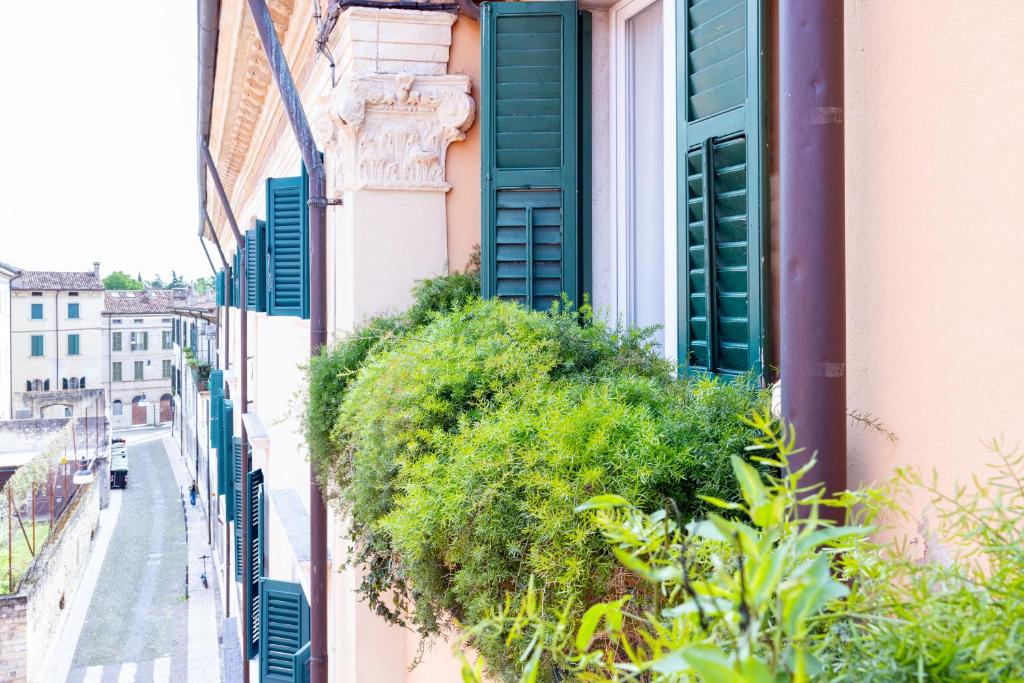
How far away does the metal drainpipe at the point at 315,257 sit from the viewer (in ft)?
17.2

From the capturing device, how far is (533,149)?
13.1ft

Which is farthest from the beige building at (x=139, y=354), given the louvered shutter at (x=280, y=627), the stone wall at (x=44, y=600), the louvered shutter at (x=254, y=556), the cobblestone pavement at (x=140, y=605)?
the louvered shutter at (x=280, y=627)

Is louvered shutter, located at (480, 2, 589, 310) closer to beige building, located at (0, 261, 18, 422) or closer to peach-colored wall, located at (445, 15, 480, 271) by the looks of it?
peach-colored wall, located at (445, 15, 480, 271)

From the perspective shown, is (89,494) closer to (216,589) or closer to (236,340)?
(216,589)

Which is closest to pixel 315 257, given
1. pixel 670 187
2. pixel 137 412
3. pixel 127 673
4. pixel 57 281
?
pixel 670 187

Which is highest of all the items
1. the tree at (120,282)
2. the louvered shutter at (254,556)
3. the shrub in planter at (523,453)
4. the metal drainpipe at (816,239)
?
the tree at (120,282)

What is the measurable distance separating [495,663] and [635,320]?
2.19m

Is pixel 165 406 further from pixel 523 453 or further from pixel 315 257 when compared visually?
pixel 523 453

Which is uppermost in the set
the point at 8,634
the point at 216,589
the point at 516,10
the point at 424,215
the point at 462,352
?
the point at 516,10

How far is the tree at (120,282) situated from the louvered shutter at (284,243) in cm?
8826

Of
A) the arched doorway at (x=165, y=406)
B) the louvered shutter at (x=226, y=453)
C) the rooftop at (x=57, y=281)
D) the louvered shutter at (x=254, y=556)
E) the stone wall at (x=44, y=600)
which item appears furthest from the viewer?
the arched doorway at (x=165, y=406)

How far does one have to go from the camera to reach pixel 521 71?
13.1 ft

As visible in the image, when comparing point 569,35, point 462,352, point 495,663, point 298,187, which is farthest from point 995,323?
point 298,187

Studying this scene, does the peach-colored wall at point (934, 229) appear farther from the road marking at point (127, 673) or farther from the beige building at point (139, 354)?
the beige building at point (139, 354)
